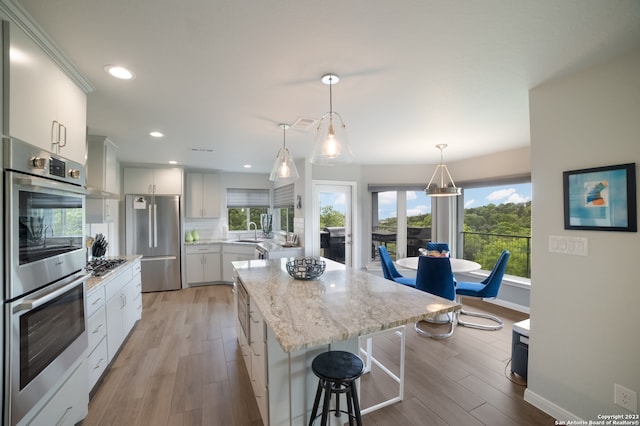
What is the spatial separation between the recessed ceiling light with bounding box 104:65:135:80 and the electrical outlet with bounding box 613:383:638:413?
11.6 ft

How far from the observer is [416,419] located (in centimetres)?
193

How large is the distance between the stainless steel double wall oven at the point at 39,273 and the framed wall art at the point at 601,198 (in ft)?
9.89

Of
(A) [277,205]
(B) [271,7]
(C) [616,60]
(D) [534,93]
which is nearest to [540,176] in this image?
(D) [534,93]

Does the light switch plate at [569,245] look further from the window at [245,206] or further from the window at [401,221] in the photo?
the window at [245,206]

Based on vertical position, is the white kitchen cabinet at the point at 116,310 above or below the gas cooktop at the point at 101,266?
below

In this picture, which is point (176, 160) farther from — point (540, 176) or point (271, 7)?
point (540, 176)

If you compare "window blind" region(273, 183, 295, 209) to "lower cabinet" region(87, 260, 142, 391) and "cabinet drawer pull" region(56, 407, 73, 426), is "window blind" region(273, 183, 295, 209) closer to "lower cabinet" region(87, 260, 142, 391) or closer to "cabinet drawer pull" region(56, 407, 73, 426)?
"lower cabinet" region(87, 260, 142, 391)

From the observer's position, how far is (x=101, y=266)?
9.23 ft

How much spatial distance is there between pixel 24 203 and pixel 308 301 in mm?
1505

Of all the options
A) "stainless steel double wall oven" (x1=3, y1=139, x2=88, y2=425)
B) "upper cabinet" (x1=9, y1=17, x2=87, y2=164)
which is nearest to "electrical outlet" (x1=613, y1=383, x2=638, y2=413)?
"stainless steel double wall oven" (x1=3, y1=139, x2=88, y2=425)

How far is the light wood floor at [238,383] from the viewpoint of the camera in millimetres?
1946

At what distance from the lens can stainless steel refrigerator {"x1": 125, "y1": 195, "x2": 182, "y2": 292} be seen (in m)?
4.89

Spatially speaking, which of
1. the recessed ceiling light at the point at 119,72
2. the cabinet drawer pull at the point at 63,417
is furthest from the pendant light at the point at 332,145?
the cabinet drawer pull at the point at 63,417

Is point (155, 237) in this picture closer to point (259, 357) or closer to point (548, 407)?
point (259, 357)
